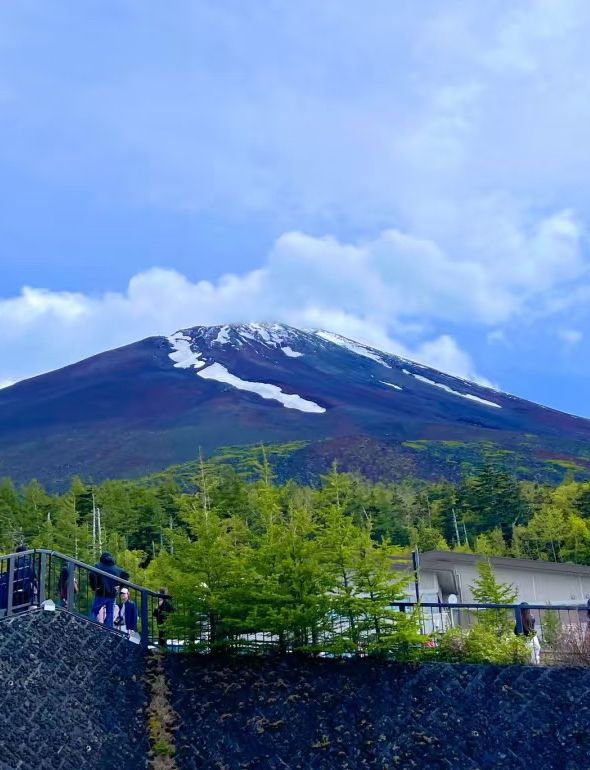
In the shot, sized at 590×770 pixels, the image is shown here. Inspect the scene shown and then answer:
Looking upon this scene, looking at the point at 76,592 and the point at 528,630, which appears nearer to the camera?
the point at 528,630

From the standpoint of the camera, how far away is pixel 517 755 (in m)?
10.6

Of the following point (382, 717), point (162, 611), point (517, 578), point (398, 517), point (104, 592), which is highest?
point (398, 517)

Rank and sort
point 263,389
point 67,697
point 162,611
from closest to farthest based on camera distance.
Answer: point 67,697 → point 162,611 → point 263,389

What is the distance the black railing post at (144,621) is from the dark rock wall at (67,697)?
0.49m

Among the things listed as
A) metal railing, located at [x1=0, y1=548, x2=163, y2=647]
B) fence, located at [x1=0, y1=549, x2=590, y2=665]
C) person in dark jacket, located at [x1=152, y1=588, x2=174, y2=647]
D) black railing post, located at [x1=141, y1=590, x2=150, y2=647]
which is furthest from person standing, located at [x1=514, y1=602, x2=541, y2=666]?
black railing post, located at [x1=141, y1=590, x2=150, y2=647]

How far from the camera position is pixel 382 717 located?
444 inches

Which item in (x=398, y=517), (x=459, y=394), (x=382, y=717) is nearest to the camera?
(x=382, y=717)

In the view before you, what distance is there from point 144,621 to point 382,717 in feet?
13.8

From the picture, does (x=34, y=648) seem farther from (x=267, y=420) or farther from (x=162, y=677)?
(x=267, y=420)

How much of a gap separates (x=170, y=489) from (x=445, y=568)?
142 ft

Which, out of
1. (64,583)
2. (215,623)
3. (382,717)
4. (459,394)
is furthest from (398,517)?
(459,394)

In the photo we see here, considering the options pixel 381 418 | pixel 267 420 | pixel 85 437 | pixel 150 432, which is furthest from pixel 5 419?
pixel 381 418

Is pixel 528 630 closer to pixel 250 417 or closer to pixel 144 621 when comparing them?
pixel 144 621

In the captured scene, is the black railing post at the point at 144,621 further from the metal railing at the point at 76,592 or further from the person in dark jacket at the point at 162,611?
the person in dark jacket at the point at 162,611
